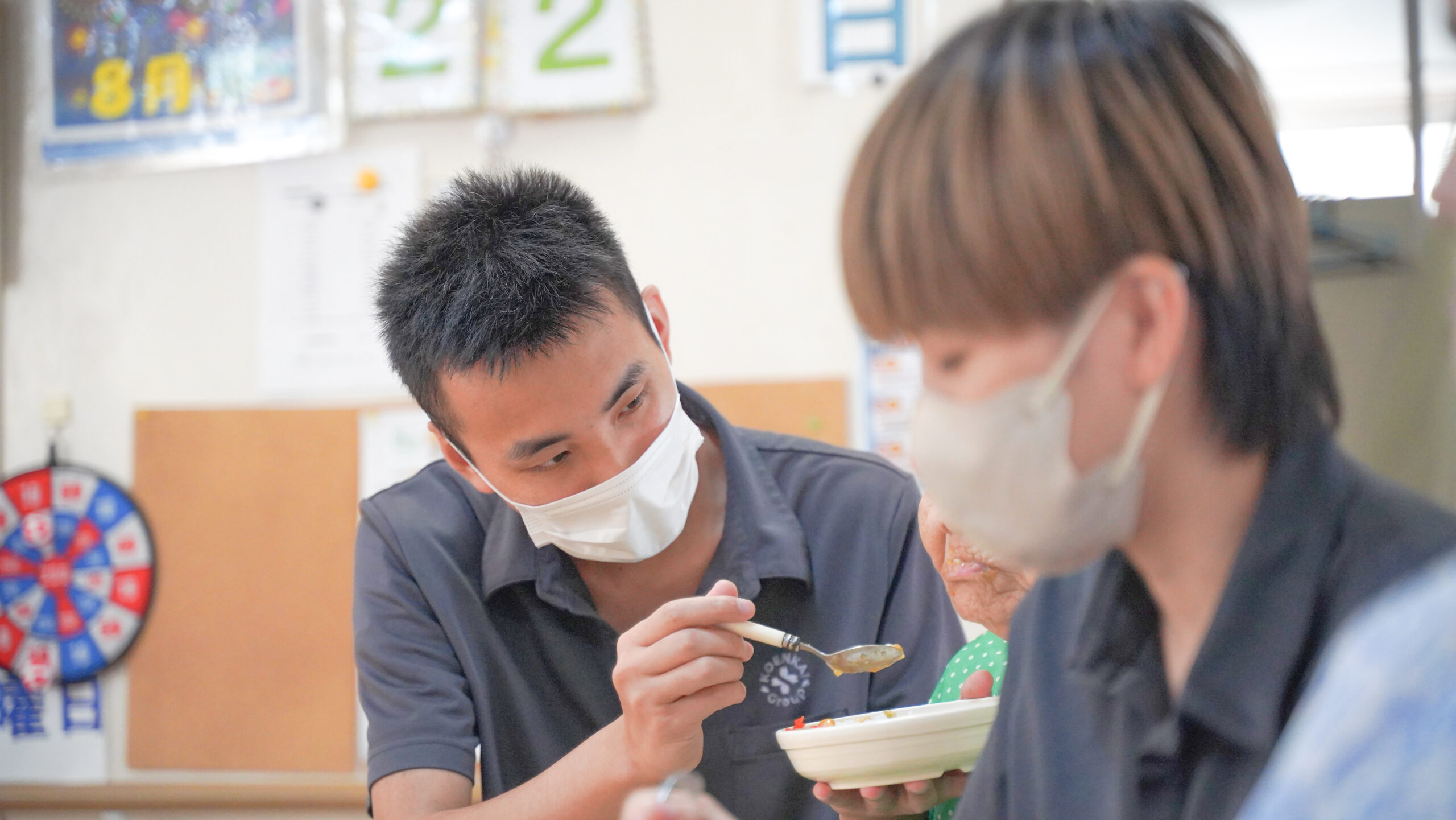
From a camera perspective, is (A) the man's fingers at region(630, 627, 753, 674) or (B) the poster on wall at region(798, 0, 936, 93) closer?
(A) the man's fingers at region(630, 627, 753, 674)

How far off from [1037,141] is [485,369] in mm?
712

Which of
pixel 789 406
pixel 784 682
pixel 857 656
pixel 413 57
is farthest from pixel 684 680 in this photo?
pixel 413 57

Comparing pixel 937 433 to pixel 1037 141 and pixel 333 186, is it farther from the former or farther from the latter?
pixel 333 186

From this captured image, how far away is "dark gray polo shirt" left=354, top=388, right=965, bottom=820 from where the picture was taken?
1.28m

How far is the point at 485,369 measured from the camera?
3.76 feet

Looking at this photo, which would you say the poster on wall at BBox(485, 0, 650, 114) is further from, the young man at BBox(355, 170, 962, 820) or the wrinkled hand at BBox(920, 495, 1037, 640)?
the wrinkled hand at BBox(920, 495, 1037, 640)

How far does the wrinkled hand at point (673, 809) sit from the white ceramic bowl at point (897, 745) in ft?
0.90

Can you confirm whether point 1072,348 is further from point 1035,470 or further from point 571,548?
point 571,548

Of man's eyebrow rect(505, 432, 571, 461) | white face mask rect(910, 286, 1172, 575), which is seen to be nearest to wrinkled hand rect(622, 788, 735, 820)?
white face mask rect(910, 286, 1172, 575)

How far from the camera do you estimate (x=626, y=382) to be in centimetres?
118

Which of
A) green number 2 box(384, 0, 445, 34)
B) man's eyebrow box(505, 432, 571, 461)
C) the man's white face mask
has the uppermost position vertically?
green number 2 box(384, 0, 445, 34)

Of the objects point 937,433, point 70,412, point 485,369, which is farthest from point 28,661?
point 937,433

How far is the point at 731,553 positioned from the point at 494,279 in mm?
436

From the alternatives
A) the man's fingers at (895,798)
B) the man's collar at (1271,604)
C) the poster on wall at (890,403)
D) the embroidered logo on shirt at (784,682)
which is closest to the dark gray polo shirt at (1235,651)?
the man's collar at (1271,604)
